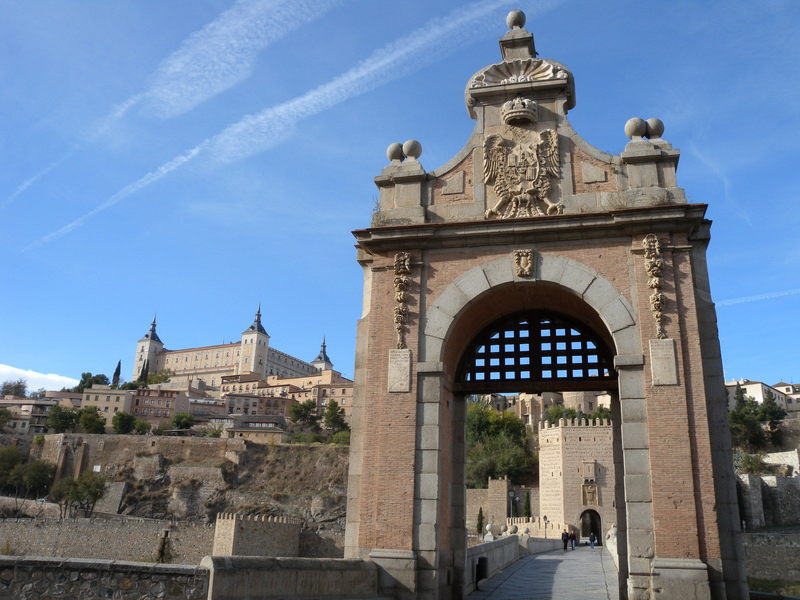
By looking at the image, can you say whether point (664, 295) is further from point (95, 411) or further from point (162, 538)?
point (95, 411)

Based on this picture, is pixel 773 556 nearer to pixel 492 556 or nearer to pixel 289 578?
pixel 492 556

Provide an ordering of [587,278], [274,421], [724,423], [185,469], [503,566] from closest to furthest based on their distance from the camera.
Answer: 1. [724,423]
2. [587,278]
3. [503,566]
4. [185,469]
5. [274,421]

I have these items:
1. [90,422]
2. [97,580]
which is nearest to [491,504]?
[97,580]

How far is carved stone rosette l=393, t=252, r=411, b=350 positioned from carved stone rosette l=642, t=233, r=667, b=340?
A: 449 centimetres

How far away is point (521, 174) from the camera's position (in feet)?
45.3

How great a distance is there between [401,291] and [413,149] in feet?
10.9

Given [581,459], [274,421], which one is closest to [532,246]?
[581,459]

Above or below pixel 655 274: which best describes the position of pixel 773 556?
below

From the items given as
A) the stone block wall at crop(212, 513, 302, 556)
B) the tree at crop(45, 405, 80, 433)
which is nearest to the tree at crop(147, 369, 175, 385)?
the tree at crop(45, 405, 80, 433)

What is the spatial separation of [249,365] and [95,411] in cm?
5936

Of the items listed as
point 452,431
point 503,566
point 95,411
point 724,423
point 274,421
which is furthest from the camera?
point 274,421

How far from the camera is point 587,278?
12781 millimetres

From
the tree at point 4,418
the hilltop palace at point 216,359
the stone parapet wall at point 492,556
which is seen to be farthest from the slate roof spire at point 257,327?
the stone parapet wall at point 492,556

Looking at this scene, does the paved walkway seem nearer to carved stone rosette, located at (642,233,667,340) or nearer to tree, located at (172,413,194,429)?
carved stone rosette, located at (642,233,667,340)
